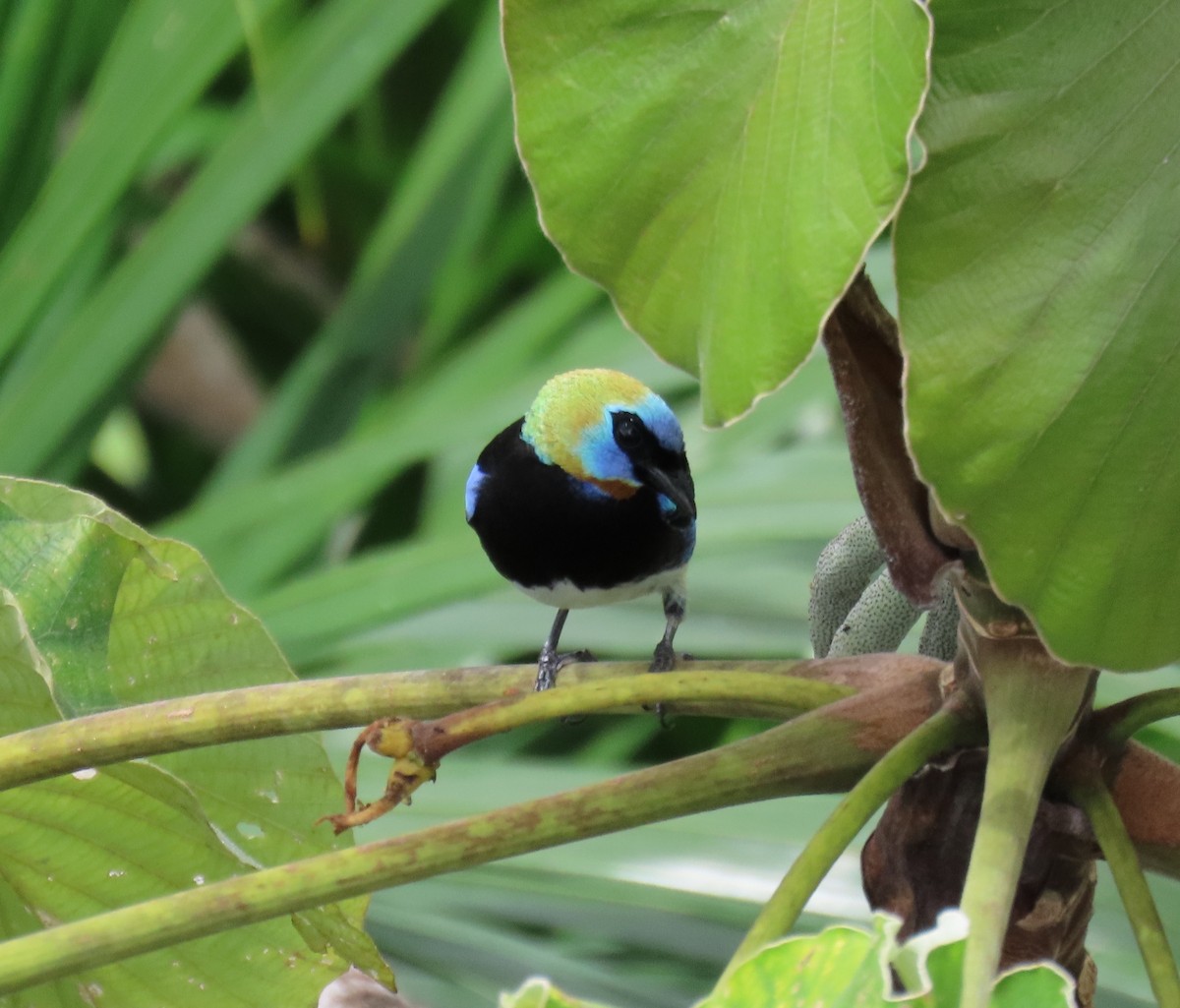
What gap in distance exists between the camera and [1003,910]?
0.39m

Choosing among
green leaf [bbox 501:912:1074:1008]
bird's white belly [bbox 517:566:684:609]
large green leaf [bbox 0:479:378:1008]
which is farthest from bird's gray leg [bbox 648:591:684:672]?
green leaf [bbox 501:912:1074:1008]

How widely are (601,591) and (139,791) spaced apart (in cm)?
39

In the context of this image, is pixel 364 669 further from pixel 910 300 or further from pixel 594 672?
pixel 910 300

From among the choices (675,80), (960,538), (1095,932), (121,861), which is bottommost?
(1095,932)

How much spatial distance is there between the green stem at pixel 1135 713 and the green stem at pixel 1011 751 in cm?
2

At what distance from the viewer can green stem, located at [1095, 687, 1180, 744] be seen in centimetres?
47

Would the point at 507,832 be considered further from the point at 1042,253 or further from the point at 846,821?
the point at 1042,253

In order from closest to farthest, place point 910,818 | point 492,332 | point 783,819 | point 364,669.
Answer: point 910,818 → point 783,819 → point 364,669 → point 492,332

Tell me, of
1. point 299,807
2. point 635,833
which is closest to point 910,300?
point 299,807

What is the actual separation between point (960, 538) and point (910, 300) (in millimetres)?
105

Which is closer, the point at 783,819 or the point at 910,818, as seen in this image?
the point at 910,818

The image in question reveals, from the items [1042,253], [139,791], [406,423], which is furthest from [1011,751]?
[406,423]

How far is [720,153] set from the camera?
0.42m

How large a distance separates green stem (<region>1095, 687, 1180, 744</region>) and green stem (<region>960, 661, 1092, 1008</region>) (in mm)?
20
